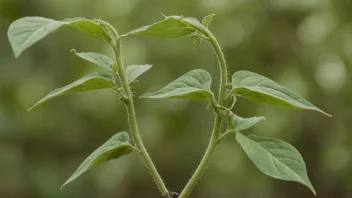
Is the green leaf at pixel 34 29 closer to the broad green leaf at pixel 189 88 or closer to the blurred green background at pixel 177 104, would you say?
the broad green leaf at pixel 189 88

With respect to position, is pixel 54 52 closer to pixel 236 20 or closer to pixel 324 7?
pixel 236 20

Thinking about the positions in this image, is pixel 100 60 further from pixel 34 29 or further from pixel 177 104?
pixel 177 104

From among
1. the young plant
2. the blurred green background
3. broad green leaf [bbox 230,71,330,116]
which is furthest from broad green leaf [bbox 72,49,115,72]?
the blurred green background

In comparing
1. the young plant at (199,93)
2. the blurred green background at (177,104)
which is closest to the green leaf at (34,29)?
the young plant at (199,93)

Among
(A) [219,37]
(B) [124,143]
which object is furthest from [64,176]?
(B) [124,143]

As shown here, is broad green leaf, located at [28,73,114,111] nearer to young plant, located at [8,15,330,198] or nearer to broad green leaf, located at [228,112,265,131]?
young plant, located at [8,15,330,198]
